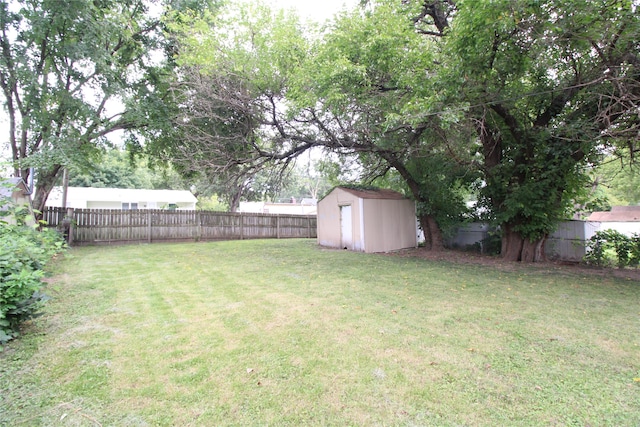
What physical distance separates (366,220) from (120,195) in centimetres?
2082

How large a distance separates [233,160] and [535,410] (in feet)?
28.4

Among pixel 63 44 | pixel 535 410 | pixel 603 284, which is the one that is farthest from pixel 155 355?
pixel 63 44

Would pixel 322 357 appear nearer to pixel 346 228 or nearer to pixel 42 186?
pixel 346 228

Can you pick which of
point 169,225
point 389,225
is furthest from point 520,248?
point 169,225

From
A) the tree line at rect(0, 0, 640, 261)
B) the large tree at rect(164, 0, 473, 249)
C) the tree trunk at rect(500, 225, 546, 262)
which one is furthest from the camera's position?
the tree trunk at rect(500, 225, 546, 262)

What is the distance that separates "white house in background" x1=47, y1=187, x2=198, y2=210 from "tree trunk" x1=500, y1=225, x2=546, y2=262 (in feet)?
65.1

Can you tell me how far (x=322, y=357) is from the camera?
9.01 feet

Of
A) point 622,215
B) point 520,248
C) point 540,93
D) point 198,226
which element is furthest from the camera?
point 622,215

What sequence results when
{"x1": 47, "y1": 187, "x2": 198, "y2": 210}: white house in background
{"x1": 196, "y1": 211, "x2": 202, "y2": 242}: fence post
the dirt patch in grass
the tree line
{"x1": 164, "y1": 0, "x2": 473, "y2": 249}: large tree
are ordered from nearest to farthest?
the tree line, {"x1": 164, "y1": 0, "x2": 473, "y2": 249}: large tree, the dirt patch in grass, {"x1": 196, "y1": 211, "x2": 202, "y2": 242}: fence post, {"x1": 47, "y1": 187, "x2": 198, "y2": 210}: white house in background

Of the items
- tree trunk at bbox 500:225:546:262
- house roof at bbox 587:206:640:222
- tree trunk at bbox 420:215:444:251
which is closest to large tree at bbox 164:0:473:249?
tree trunk at bbox 420:215:444:251

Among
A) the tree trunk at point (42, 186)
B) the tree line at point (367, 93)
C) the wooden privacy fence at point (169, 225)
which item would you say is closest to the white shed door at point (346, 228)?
the tree line at point (367, 93)

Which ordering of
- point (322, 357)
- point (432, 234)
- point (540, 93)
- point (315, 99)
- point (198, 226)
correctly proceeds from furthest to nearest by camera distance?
point (198, 226) → point (432, 234) → point (315, 99) → point (540, 93) → point (322, 357)

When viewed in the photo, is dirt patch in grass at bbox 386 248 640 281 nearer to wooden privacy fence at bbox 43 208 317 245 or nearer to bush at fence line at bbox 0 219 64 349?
wooden privacy fence at bbox 43 208 317 245

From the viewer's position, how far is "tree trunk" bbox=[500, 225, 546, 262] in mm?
8492
